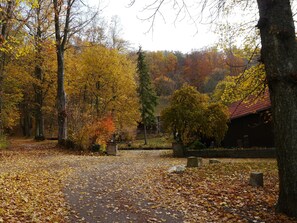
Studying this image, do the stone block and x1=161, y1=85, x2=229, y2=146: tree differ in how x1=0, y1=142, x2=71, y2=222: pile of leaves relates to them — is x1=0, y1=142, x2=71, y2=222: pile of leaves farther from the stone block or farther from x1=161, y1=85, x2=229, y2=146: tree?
x1=161, y1=85, x2=229, y2=146: tree

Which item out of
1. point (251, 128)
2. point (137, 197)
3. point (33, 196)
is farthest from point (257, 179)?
point (251, 128)

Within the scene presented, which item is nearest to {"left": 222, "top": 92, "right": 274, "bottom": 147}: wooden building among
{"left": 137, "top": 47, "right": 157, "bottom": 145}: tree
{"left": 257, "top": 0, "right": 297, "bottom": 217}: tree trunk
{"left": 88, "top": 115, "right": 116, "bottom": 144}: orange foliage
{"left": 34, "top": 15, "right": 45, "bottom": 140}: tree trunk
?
{"left": 88, "top": 115, "right": 116, "bottom": 144}: orange foliage

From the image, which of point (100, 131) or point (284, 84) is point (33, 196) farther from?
point (100, 131)

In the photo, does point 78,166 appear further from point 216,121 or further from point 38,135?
point 38,135

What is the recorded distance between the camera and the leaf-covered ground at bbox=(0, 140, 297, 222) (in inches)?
228

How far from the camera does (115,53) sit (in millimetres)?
29422

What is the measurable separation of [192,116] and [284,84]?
45.7 ft

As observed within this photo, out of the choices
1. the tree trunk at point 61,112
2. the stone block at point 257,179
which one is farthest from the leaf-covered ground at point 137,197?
the tree trunk at point 61,112

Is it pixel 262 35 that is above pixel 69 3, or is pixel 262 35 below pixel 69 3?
below

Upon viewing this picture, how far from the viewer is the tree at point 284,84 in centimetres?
505

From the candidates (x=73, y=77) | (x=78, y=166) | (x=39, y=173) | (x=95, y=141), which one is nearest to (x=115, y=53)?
(x=73, y=77)

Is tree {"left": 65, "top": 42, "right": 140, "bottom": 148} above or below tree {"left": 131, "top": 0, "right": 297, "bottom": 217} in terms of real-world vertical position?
above

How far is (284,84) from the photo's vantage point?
16.6 feet

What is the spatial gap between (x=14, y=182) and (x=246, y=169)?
26.4 feet
